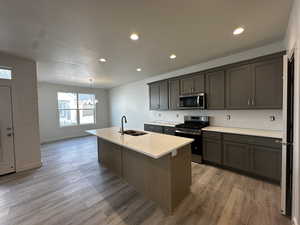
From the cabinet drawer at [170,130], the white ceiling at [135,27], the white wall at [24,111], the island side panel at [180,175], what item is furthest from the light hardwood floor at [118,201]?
the white ceiling at [135,27]

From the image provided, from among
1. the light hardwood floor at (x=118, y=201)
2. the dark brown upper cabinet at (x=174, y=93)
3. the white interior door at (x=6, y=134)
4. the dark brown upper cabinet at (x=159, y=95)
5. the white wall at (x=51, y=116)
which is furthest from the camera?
the white wall at (x=51, y=116)

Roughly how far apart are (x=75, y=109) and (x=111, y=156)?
5.20 meters

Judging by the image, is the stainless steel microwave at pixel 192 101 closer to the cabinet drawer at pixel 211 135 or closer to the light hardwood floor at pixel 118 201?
the cabinet drawer at pixel 211 135

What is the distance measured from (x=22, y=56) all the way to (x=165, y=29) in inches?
136

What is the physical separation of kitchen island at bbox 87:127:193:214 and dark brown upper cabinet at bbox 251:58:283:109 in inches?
74.2

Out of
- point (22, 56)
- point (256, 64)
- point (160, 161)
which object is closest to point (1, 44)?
point (22, 56)

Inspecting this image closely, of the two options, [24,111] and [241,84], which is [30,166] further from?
[241,84]

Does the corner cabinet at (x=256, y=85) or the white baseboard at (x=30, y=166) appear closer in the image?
the corner cabinet at (x=256, y=85)

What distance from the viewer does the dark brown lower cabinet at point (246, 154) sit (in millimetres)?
2510

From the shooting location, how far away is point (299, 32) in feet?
4.69

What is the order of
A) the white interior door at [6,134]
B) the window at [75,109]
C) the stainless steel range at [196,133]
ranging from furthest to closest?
the window at [75,109]
the stainless steel range at [196,133]
the white interior door at [6,134]

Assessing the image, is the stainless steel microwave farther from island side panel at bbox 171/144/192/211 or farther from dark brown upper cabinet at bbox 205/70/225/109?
island side panel at bbox 171/144/192/211

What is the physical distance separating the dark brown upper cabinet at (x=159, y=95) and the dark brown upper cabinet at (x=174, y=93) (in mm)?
175

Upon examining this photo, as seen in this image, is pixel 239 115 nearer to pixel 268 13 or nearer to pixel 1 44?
pixel 268 13
